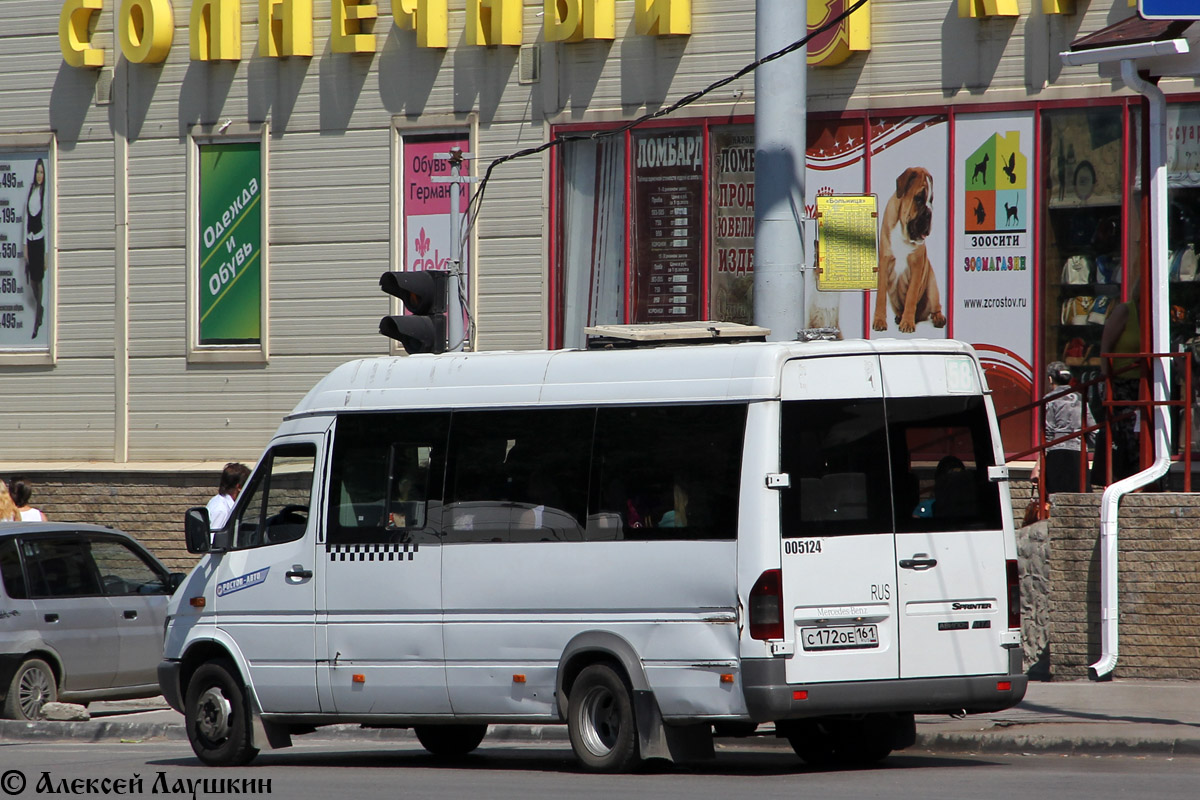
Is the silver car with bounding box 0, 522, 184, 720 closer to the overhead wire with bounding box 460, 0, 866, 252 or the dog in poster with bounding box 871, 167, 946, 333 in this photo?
the overhead wire with bounding box 460, 0, 866, 252

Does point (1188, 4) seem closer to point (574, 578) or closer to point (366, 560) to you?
point (574, 578)

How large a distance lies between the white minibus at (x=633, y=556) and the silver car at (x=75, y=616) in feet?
9.88

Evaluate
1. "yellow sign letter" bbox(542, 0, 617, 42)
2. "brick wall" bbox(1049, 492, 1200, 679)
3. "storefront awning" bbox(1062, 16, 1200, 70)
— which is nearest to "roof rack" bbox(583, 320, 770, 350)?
"brick wall" bbox(1049, 492, 1200, 679)

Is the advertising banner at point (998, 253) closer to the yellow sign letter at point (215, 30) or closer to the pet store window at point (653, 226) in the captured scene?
the pet store window at point (653, 226)

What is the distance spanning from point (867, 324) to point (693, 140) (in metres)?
2.68

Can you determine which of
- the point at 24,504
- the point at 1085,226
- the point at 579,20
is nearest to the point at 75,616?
the point at 24,504

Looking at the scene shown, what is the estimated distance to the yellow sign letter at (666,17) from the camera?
715 inches

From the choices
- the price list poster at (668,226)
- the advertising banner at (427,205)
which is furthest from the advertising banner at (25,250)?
the price list poster at (668,226)

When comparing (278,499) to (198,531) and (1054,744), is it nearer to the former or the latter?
(198,531)

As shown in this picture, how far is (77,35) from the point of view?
67.9ft

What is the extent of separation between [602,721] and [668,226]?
9.12 metres

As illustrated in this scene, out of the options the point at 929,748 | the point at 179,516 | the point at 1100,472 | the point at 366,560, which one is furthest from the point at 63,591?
the point at 1100,472

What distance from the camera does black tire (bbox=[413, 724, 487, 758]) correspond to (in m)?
11.7

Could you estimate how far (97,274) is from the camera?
20.7 meters
